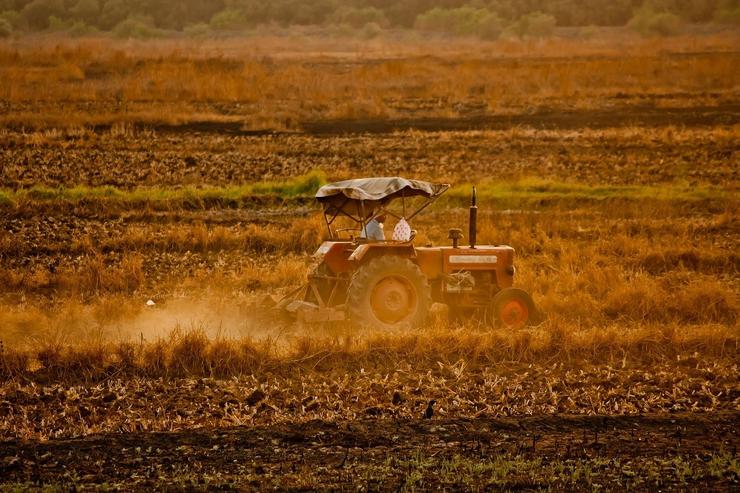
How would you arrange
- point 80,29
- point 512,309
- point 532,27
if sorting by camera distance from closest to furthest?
1. point 512,309
2. point 80,29
3. point 532,27

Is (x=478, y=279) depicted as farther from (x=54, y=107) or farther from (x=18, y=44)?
(x=18, y=44)

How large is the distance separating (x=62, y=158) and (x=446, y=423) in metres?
19.2

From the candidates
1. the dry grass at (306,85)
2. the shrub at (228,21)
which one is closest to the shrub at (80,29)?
the shrub at (228,21)

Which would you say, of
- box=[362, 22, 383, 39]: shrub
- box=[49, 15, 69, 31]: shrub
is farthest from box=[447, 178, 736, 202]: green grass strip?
box=[362, 22, 383, 39]: shrub

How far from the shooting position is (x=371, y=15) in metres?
86.0

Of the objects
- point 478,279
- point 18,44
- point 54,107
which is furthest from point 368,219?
point 18,44

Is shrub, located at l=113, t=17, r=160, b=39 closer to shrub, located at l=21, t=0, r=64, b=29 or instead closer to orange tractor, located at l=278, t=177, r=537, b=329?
shrub, located at l=21, t=0, r=64, b=29

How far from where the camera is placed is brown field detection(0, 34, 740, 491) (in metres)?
8.28

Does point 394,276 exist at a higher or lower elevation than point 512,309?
higher

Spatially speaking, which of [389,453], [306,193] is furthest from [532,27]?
[389,453]

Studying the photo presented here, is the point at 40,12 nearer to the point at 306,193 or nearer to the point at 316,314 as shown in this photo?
the point at 306,193

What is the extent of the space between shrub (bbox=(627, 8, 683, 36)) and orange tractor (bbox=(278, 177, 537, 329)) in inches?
2621

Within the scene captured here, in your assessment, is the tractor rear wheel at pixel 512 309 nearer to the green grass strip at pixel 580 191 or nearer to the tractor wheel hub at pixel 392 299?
the tractor wheel hub at pixel 392 299

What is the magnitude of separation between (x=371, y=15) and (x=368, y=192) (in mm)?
75810
